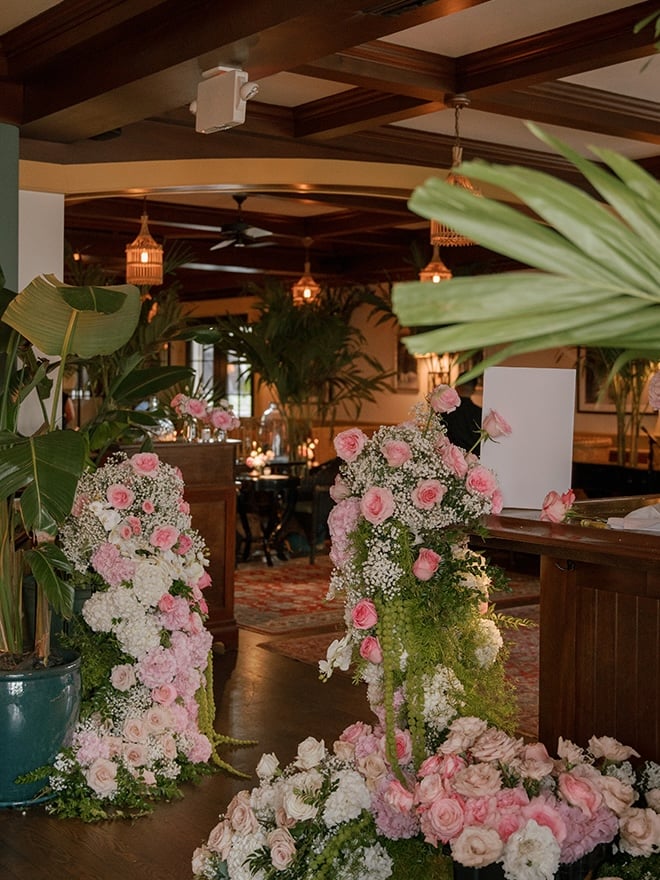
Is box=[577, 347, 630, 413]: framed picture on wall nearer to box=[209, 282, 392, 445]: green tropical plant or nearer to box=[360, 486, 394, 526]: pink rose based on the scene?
box=[209, 282, 392, 445]: green tropical plant

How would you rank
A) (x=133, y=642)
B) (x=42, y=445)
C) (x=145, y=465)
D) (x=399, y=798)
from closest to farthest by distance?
(x=399, y=798) → (x=42, y=445) → (x=133, y=642) → (x=145, y=465)

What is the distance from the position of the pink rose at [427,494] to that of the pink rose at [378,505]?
68 mm

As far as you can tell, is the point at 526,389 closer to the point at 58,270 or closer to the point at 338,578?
the point at 338,578

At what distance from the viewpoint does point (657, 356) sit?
1081 millimetres

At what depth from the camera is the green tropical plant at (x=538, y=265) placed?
0.84m

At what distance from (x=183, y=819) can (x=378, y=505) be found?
5.51ft

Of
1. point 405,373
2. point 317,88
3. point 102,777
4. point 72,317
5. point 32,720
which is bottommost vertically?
point 102,777

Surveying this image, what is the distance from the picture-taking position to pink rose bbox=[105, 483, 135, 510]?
4371mm

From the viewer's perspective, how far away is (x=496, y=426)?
3.10m

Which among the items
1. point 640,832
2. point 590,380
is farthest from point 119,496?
point 590,380

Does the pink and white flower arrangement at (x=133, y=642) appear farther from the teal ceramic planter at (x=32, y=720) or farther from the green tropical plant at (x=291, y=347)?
the green tropical plant at (x=291, y=347)

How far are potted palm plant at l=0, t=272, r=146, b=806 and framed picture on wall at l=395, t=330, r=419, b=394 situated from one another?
10.7 m

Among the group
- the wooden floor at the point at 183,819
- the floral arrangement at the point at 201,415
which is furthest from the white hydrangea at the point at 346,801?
the floral arrangement at the point at 201,415

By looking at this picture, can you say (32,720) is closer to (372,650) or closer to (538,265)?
(372,650)
